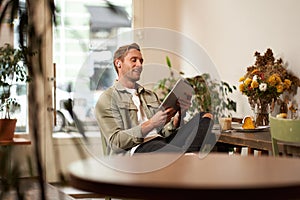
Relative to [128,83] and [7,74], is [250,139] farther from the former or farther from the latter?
[7,74]

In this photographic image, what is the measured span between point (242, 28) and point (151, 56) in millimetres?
1663

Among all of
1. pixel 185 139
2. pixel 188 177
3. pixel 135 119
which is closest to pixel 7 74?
pixel 188 177


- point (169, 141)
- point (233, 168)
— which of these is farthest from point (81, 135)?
point (169, 141)

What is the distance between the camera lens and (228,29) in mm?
5207

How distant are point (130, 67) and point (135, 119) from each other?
1.11 ft

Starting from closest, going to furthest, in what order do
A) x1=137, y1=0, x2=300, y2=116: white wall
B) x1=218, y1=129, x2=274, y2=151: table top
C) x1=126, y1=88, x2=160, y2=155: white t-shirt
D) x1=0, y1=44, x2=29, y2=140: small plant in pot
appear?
x1=0, y1=44, x2=29, y2=140: small plant in pot → x1=218, y1=129, x2=274, y2=151: table top → x1=126, y1=88, x2=160, y2=155: white t-shirt → x1=137, y1=0, x2=300, y2=116: white wall

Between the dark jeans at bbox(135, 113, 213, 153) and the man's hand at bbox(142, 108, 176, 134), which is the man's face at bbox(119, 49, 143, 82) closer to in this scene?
the man's hand at bbox(142, 108, 176, 134)

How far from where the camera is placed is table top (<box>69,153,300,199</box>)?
121cm

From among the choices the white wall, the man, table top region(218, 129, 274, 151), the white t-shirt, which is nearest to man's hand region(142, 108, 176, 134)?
the man

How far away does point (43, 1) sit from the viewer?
1.69 feet

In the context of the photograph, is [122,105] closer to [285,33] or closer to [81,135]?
[285,33]

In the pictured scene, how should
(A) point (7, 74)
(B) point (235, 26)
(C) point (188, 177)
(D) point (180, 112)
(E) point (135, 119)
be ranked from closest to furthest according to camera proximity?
(A) point (7, 74) < (C) point (188, 177) < (E) point (135, 119) < (D) point (180, 112) < (B) point (235, 26)

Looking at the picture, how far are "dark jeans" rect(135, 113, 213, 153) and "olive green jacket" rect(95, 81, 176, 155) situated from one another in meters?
0.15

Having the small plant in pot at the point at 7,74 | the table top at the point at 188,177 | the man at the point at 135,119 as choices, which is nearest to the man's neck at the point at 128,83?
the man at the point at 135,119
